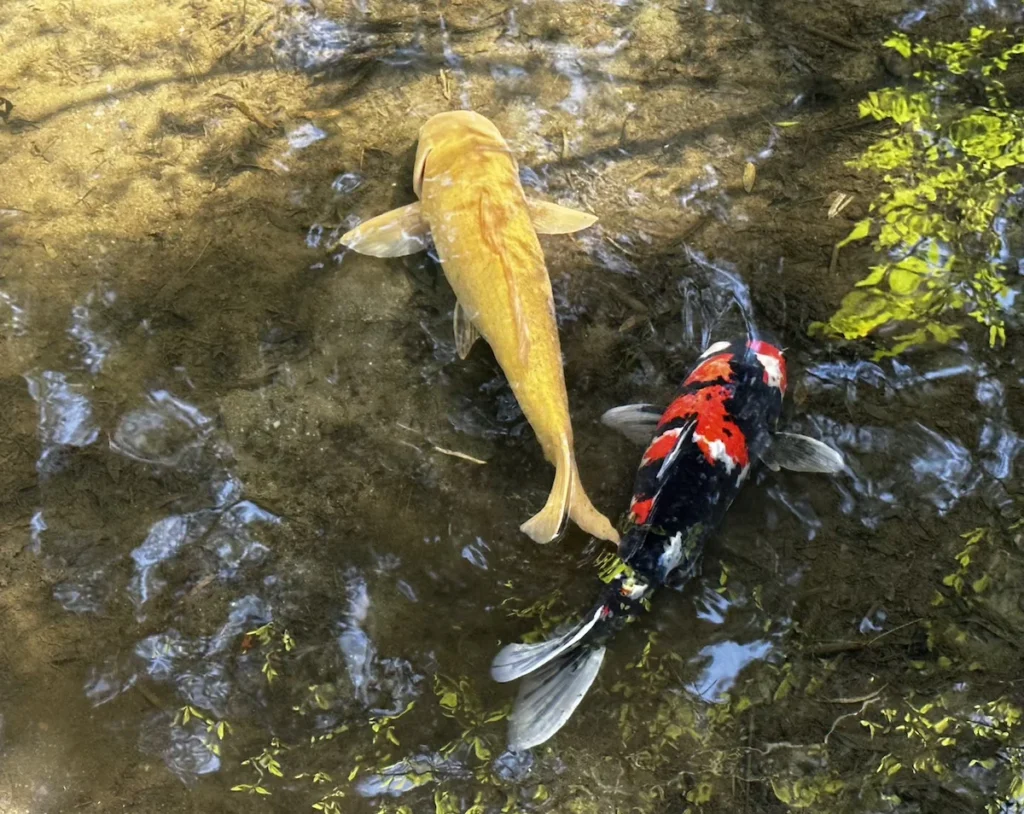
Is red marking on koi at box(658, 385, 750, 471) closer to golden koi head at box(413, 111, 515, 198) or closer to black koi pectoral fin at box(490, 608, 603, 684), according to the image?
black koi pectoral fin at box(490, 608, 603, 684)

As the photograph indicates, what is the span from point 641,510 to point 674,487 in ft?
0.53

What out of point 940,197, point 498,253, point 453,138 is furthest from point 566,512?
point 940,197

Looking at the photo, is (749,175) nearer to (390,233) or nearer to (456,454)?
(390,233)

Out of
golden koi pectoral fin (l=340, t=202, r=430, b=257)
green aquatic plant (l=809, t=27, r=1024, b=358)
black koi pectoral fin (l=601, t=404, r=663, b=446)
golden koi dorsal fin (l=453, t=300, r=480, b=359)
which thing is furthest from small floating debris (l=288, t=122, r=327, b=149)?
green aquatic plant (l=809, t=27, r=1024, b=358)

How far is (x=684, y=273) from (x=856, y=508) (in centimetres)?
138

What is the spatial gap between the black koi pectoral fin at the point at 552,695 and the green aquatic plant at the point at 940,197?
6.52 ft

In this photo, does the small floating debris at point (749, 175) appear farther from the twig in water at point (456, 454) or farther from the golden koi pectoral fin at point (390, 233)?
the twig in water at point (456, 454)

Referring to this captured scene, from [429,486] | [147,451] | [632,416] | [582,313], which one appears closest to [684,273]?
[582,313]

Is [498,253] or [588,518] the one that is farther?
[498,253]

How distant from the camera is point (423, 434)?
3521 mm

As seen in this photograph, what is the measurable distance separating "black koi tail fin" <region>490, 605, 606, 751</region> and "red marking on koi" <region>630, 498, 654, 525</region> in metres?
0.42

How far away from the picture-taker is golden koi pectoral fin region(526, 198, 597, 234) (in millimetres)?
3746

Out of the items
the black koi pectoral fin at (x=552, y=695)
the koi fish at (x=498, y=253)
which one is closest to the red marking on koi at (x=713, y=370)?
the koi fish at (x=498, y=253)

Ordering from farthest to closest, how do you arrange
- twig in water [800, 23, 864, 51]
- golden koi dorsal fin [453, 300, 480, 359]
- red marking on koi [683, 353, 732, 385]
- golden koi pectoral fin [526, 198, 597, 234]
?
twig in water [800, 23, 864, 51] < golden koi pectoral fin [526, 198, 597, 234] < golden koi dorsal fin [453, 300, 480, 359] < red marking on koi [683, 353, 732, 385]
